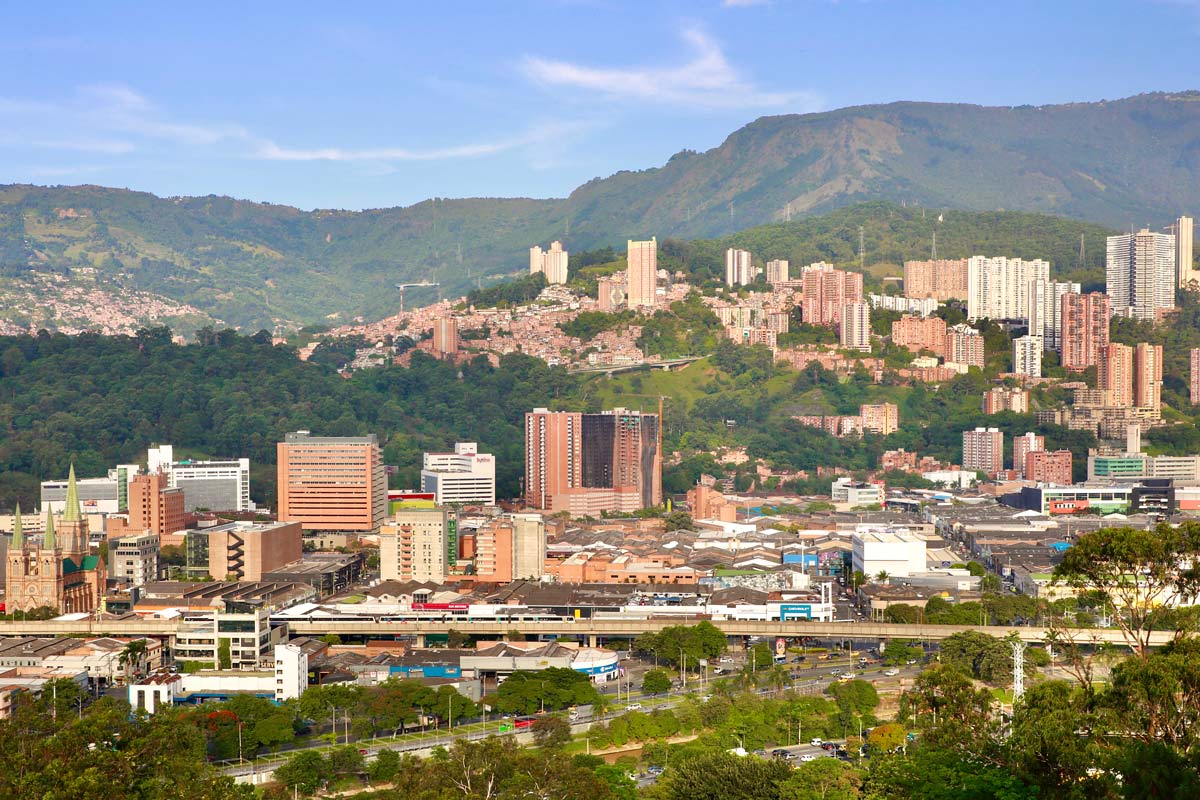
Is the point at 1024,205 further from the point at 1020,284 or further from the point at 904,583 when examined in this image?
the point at 904,583

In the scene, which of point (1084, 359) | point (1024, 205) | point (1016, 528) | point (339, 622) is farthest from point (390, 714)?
point (1024, 205)

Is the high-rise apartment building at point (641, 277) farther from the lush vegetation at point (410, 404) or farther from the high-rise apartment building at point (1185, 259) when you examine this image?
the high-rise apartment building at point (1185, 259)

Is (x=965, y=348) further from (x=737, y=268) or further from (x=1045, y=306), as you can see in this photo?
(x=737, y=268)

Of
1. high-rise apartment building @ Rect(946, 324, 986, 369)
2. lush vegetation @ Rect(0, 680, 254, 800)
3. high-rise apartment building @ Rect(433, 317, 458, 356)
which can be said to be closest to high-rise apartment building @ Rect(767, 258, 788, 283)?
high-rise apartment building @ Rect(946, 324, 986, 369)

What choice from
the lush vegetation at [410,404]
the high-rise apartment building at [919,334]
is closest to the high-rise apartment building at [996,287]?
the high-rise apartment building at [919,334]

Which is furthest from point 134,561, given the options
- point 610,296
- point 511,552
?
point 610,296

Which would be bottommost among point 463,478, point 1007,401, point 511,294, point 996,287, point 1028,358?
point 463,478
